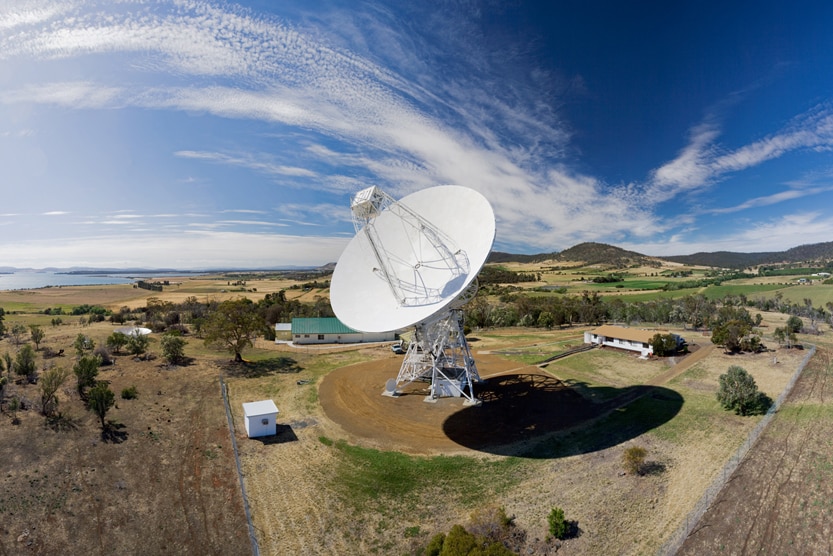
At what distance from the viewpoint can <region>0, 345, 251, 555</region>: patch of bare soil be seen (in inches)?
631

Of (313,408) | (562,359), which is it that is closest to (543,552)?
(313,408)

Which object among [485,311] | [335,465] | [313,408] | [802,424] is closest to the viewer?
[335,465]

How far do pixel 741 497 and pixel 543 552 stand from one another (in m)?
9.87

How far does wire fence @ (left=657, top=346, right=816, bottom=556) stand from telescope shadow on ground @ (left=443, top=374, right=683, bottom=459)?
4795 millimetres

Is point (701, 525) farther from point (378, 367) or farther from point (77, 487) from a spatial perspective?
point (378, 367)

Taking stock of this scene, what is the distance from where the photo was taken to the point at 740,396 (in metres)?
28.0

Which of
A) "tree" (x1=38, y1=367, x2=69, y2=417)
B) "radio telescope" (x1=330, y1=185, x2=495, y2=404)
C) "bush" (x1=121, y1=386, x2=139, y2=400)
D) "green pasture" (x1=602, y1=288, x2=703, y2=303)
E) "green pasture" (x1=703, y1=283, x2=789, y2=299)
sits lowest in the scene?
"bush" (x1=121, y1=386, x2=139, y2=400)

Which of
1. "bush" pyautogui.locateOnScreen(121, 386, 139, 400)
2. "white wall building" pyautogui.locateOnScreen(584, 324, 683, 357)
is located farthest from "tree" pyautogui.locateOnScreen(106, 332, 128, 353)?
"white wall building" pyautogui.locateOnScreen(584, 324, 683, 357)

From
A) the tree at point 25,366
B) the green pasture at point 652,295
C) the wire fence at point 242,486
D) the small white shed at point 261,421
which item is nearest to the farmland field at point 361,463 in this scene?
the wire fence at point 242,486

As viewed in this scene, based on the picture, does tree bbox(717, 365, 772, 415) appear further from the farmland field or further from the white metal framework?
the white metal framework

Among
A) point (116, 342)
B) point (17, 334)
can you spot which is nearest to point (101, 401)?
point (116, 342)

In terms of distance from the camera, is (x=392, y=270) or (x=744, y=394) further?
(x=392, y=270)

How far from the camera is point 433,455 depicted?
23.8 meters

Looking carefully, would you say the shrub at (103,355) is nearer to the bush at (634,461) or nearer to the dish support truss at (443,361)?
the dish support truss at (443,361)
